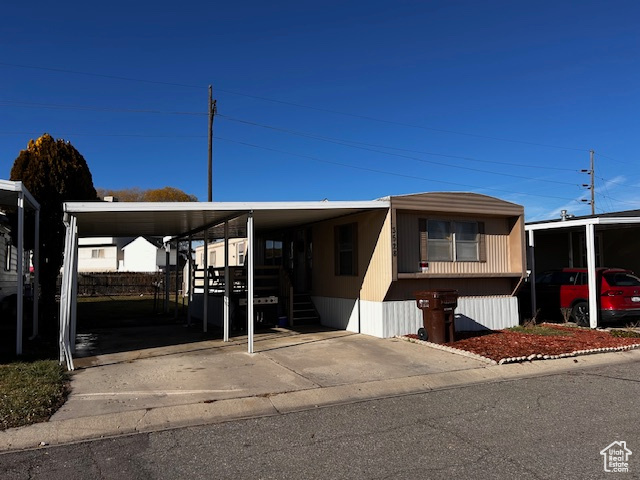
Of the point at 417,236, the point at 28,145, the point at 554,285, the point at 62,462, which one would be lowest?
the point at 62,462

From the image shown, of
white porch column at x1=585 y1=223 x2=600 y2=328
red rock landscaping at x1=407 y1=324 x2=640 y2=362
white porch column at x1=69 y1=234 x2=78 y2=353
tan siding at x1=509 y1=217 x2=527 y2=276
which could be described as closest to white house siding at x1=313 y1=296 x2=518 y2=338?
red rock landscaping at x1=407 y1=324 x2=640 y2=362

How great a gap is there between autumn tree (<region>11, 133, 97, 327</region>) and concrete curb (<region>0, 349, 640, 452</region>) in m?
8.08

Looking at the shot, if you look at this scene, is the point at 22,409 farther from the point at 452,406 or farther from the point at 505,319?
the point at 505,319

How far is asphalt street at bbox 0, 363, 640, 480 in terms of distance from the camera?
4141mm

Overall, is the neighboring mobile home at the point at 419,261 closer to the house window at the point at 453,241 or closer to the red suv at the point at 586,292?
the house window at the point at 453,241

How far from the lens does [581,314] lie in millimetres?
12852

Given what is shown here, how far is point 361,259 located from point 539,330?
4566 millimetres

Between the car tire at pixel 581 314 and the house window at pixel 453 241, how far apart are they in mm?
3146

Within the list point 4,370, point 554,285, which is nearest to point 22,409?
point 4,370

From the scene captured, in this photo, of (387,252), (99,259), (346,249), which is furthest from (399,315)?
(99,259)

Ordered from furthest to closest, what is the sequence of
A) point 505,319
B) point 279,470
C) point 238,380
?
point 505,319, point 238,380, point 279,470

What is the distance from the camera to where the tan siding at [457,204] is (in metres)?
10.9

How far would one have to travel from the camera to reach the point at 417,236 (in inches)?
445

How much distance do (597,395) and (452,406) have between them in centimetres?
205
